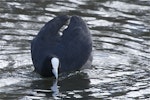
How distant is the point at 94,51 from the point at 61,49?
4.17 ft

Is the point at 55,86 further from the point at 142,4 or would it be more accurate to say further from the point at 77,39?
the point at 142,4

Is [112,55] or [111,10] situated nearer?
[112,55]

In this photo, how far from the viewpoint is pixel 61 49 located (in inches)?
455

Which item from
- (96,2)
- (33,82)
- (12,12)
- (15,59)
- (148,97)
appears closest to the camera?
(148,97)

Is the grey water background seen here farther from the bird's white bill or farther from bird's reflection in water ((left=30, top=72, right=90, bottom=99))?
the bird's white bill

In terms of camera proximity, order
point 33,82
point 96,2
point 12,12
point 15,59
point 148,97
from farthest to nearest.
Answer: point 96,2 < point 12,12 < point 15,59 < point 33,82 < point 148,97

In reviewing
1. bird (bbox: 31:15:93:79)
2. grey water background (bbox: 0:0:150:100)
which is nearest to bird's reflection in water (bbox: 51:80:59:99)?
grey water background (bbox: 0:0:150:100)

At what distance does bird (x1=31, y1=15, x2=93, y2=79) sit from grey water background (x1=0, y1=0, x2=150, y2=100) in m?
0.21

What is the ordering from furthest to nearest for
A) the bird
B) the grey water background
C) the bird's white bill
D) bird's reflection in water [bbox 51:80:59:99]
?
the bird
the bird's white bill
the grey water background
bird's reflection in water [bbox 51:80:59:99]

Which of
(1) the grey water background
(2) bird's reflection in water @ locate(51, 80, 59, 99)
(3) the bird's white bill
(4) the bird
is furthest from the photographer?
(4) the bird

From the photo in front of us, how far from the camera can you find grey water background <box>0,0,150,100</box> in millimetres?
10820

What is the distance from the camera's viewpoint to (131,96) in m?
10.6

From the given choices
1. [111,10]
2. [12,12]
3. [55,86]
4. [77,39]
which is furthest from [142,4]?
[55,86]

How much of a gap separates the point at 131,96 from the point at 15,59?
97.5 inches
